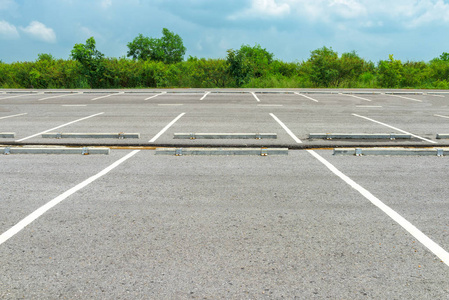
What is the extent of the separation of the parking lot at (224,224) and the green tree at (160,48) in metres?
57.7

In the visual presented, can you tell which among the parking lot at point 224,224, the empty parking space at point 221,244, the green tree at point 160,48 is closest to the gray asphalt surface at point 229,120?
the parking lot at point 224,224

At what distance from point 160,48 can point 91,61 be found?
38979 millimetres

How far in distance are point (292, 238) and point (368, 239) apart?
816mm

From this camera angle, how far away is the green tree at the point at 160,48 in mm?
63344

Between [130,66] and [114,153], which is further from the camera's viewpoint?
[130,66]

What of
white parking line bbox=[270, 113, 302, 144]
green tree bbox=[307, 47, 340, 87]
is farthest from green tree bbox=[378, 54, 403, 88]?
white parking line bbox=[270, 113, 302, 144]

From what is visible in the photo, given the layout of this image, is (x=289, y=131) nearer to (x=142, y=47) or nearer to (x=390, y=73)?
(x=390, y=73)

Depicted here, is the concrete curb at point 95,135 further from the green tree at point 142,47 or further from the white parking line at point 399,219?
the green tree at point 142,47

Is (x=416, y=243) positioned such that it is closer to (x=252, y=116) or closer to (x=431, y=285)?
(x=431, y=285)

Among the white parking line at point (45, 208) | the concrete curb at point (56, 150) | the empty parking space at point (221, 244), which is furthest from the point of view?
the concrete curb at point (56, 150)

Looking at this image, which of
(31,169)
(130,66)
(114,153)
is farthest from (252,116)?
(130,66)

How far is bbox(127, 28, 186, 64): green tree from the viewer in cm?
6334

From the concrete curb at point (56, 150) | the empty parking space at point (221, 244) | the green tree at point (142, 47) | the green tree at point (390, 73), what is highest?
the green tree at point (142, 47)

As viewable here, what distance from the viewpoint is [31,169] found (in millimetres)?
6355
